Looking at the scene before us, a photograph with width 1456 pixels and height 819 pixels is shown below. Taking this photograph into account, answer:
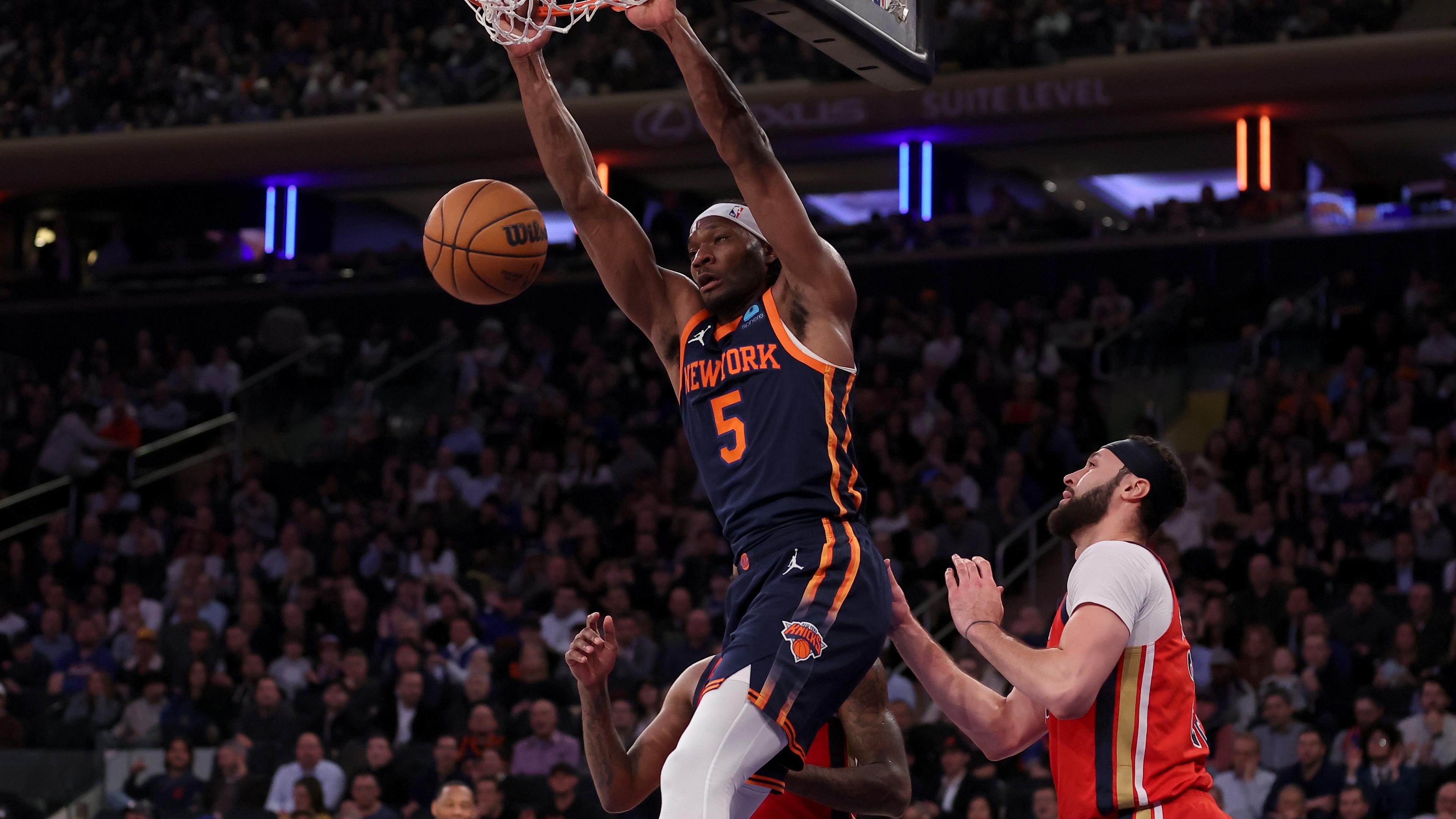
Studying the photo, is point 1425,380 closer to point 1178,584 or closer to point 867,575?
point 1178,584

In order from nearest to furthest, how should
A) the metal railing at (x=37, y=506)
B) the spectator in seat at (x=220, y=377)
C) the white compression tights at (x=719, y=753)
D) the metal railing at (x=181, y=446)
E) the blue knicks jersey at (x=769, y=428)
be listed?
the white compression tights at (x=719, y=753), the blue knicks jersey at (x=769, y=428), the metal railing at (x=37, y=506), the metal railing at (x=181, y=446), the spectator in seat at (x=220, y=377)

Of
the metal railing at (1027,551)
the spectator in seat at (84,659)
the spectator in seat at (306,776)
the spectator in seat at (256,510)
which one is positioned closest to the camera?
the spectator in seat at (306,776)

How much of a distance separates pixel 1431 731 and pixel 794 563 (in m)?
6.72

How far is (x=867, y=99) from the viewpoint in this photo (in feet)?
63.7

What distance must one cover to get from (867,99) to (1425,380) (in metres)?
7.55

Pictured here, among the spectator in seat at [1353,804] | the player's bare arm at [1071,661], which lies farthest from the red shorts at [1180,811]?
the spectator in seat at [1353,804]

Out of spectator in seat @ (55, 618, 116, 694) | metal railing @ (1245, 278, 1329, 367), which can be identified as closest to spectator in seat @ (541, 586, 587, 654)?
spectator in seat @ (55, 618, 116, 694)

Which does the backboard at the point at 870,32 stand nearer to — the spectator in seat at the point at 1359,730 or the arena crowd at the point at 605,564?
the arena crowd at the point at 605,564

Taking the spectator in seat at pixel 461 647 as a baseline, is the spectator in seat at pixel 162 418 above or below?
above

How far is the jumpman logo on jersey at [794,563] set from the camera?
405 cm

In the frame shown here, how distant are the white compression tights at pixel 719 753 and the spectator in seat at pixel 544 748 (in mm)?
7048

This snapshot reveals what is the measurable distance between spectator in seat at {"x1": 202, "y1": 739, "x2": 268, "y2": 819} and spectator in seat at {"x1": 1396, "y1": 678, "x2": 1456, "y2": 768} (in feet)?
23.3

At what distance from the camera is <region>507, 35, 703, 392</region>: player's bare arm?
4.59m

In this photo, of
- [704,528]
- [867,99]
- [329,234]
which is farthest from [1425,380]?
[329,234]
